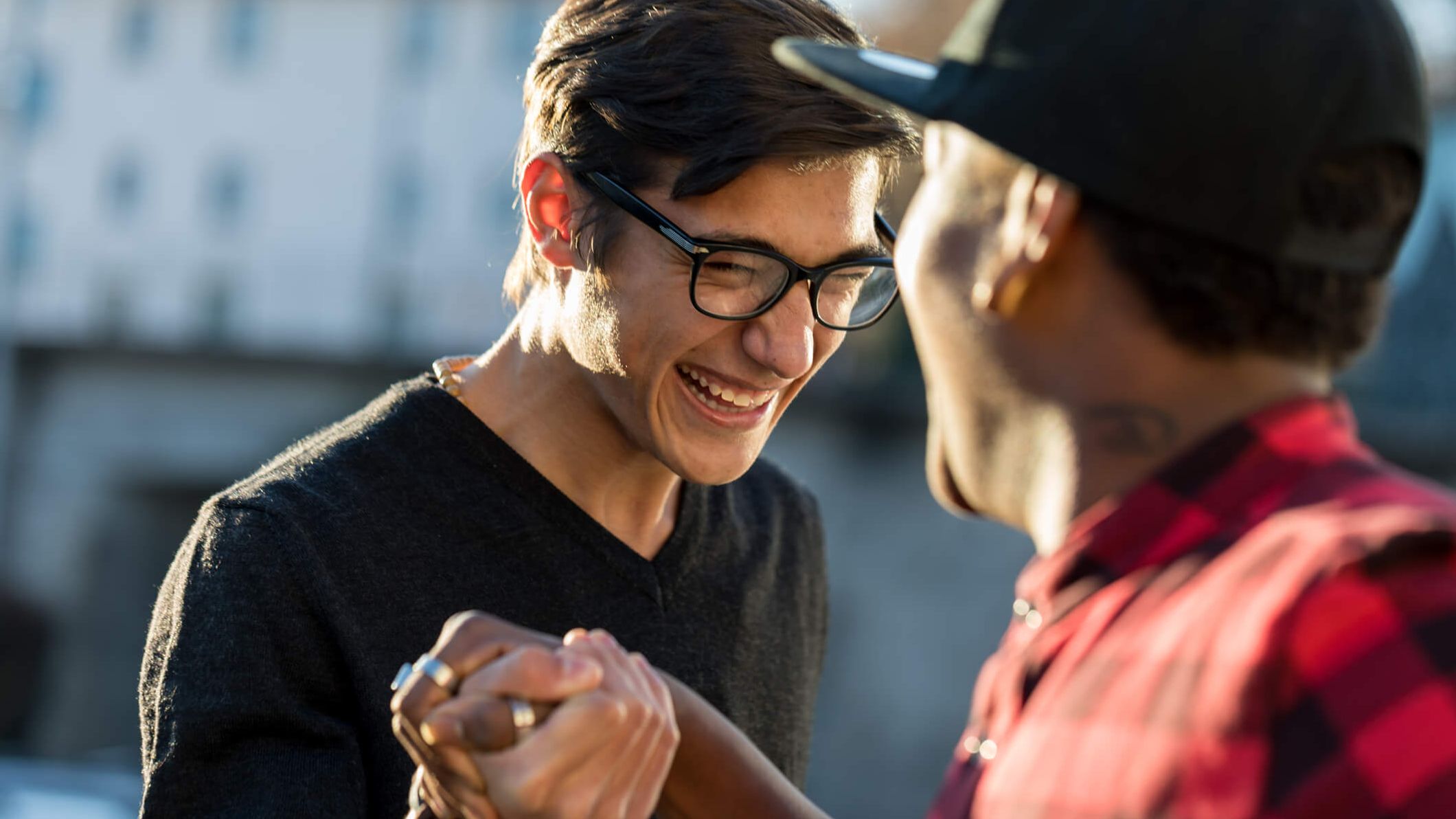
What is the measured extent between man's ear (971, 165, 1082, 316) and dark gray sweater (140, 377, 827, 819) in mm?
1237

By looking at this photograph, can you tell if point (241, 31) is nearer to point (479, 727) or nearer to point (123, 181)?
point (123, 181)

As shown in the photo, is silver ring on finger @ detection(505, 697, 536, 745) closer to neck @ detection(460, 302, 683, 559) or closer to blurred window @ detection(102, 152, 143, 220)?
neck @ detection(460, 302, 683, 559)

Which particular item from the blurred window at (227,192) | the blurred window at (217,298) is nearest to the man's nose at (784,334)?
the blurred window at (217,298)

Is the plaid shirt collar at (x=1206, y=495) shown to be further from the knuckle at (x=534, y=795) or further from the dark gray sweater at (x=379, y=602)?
the dark gray sweater at (x=379, y=602)

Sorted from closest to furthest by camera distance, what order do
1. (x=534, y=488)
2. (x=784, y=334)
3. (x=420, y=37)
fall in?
(x=784, y=334) < (x=534, y=488) < (x=420, y=37)

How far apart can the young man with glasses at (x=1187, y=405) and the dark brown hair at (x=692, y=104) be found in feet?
2.87

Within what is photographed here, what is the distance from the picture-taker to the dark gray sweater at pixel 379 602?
2371 mm

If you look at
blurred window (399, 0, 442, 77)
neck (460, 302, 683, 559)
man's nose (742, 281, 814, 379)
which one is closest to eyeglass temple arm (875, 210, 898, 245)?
man's nose (742, 281, 814, 379)

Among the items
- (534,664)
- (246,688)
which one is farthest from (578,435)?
(534,664)

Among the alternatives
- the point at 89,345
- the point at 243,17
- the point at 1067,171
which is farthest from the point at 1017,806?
the point at 243,17

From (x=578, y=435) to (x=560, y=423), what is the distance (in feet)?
0.12

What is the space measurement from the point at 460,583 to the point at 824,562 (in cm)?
106

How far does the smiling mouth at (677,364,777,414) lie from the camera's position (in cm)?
274

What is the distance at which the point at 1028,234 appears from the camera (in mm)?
1622
